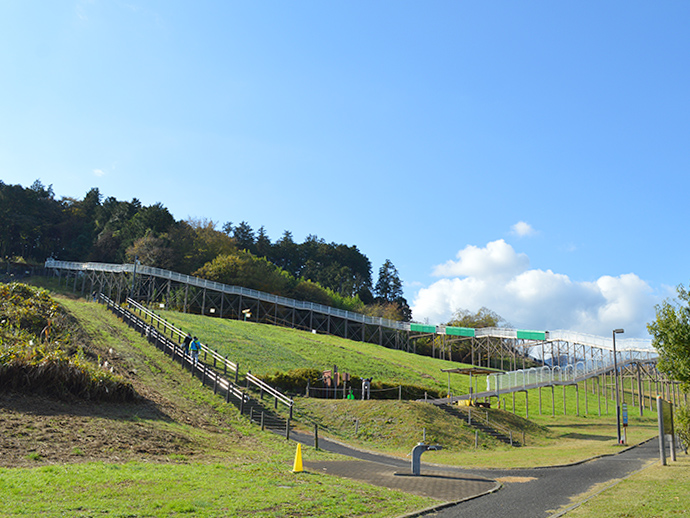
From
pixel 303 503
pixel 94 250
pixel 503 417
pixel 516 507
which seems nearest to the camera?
pixel 303 503

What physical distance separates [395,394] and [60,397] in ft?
61.2

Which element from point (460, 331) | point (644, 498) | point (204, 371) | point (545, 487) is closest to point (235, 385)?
point (204, 371)

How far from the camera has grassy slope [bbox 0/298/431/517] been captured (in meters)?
8.56

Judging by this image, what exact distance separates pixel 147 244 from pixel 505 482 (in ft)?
227

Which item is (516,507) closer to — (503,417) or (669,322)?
(669,322)

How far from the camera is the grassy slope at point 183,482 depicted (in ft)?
28.1

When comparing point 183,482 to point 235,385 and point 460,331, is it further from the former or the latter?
point 460,331

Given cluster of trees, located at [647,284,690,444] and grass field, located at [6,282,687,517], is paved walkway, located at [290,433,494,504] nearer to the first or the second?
grass field, located at [6,282,687,517]

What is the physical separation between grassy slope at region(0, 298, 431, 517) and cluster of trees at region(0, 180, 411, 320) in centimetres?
5716

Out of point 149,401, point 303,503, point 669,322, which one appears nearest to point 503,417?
point 669,322

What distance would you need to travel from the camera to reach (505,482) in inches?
559

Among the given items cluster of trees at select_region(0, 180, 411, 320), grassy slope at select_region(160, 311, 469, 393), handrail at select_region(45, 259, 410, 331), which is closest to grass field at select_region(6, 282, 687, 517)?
grassy slope at select_region(160, 311, 469, 393)

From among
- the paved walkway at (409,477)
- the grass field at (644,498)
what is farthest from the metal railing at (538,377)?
the grass field at (644,498)

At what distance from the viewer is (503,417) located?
96.6 feet
